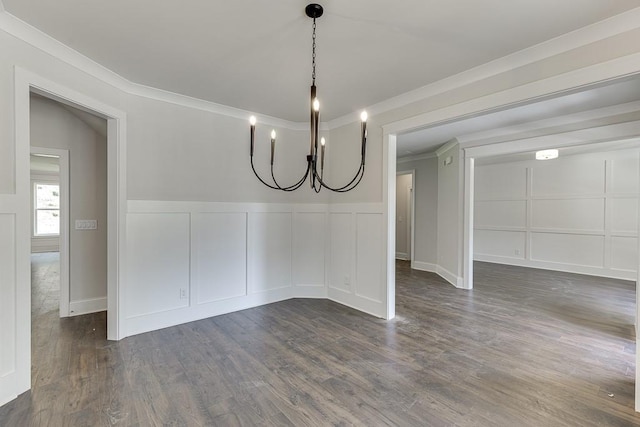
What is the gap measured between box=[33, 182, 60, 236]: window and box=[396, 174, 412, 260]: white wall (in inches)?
393

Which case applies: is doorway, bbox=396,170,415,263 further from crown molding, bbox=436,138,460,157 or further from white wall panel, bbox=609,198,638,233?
white wall panel, bbox=609,198,638,233

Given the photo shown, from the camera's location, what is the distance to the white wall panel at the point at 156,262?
3102 millimetres

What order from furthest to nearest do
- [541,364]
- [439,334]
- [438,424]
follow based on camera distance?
[439,334]
[541,364]
[438,424]

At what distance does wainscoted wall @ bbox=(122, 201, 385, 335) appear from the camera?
10.5 feet

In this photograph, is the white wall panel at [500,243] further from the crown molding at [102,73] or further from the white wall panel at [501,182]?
the crown molding at [102,73]

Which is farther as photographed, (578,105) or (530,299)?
(530,299)

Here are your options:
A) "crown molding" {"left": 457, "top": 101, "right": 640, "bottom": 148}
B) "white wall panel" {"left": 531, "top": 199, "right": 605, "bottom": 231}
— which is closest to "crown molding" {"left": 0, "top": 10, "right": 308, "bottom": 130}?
"crown molding" {"left": 457, "top": 101, "right": 640, "bottom": 148}

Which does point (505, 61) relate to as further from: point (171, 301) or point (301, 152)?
point (171, 301)

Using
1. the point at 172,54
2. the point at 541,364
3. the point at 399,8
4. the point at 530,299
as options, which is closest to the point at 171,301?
the point at 172,54

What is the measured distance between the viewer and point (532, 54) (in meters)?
2.35

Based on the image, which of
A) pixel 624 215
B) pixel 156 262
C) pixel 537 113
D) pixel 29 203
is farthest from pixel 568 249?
pixel 29 203

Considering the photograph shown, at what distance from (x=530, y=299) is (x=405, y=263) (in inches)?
121

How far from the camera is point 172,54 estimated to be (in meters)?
2.46

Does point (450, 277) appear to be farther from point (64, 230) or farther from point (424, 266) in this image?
point (64, 230)
